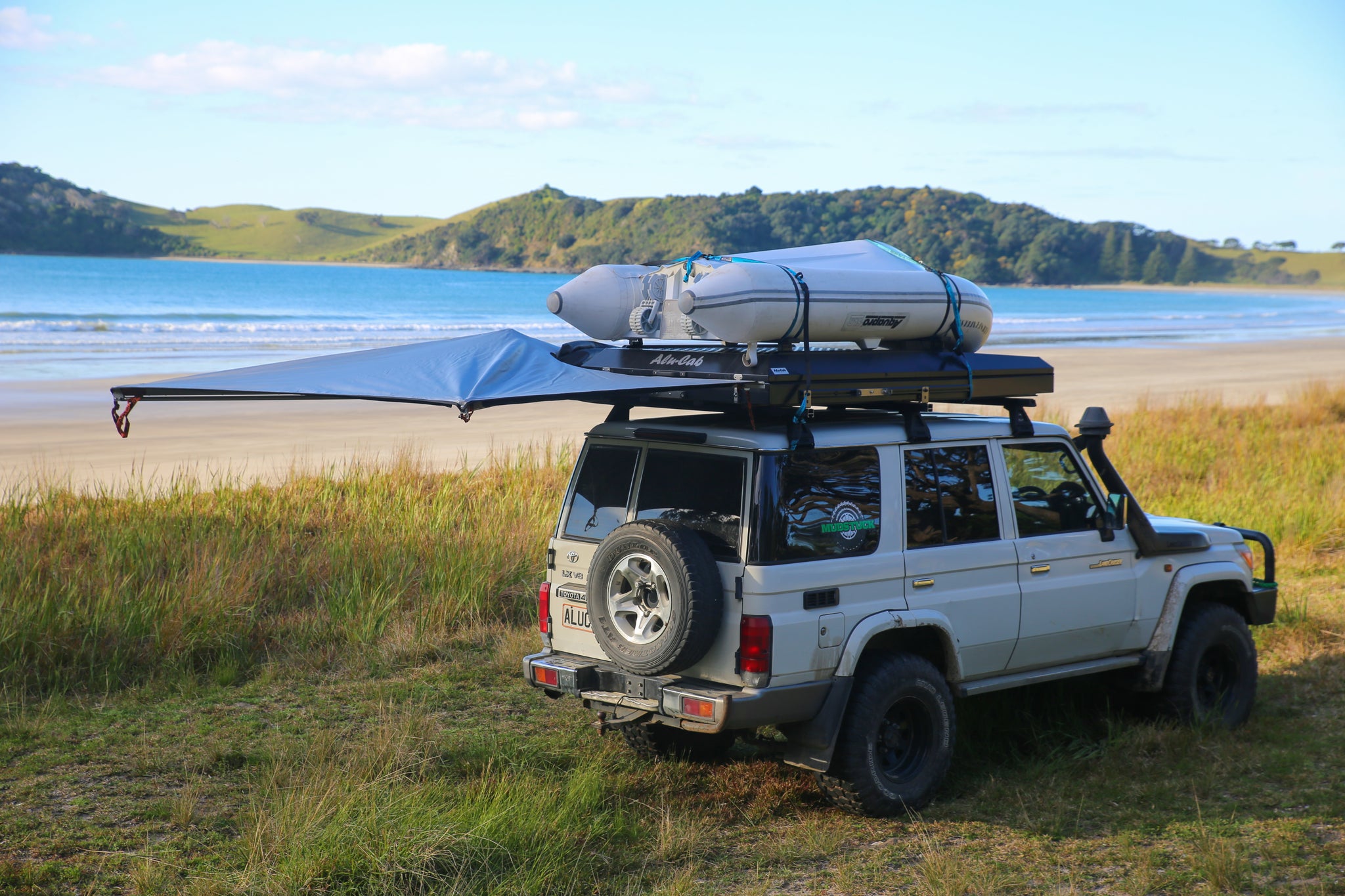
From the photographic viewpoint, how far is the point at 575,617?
5508 millimetres

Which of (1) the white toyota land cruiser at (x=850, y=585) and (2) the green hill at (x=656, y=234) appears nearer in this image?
(1) the white toyota land cruiser at (x=850, y=585)

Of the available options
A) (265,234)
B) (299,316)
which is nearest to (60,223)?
(265,234)

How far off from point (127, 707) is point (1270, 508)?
33.4 ft

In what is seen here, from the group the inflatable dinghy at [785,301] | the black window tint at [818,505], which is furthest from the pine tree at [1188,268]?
the black window tint at [818,505]

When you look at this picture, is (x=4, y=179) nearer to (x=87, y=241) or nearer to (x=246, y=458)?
(x=87, y=241)

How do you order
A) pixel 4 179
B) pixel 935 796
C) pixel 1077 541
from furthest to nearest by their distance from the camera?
1. pixel 4 179
2. pixel 1077 541
3. pixel 935 796

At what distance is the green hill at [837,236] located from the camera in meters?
87.6

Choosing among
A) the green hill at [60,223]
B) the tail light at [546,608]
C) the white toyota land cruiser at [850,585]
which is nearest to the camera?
the white toyota land cruiser at [850,585]

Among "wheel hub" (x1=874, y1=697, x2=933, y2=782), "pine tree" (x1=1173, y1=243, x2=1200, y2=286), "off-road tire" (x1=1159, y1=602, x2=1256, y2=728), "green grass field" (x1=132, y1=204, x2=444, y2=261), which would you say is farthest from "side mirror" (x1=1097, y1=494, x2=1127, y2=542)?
"pine tree" (x1=1173, y1=243, x2=1200, y2=286)

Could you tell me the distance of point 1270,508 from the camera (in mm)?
11492

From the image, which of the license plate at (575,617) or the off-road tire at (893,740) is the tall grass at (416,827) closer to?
the license plate at (575,617)

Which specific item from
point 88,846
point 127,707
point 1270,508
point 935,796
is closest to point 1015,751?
point 935,796

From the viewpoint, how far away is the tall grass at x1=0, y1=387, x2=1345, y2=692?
7215mm

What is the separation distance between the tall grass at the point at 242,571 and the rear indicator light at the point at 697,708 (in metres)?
3.61
